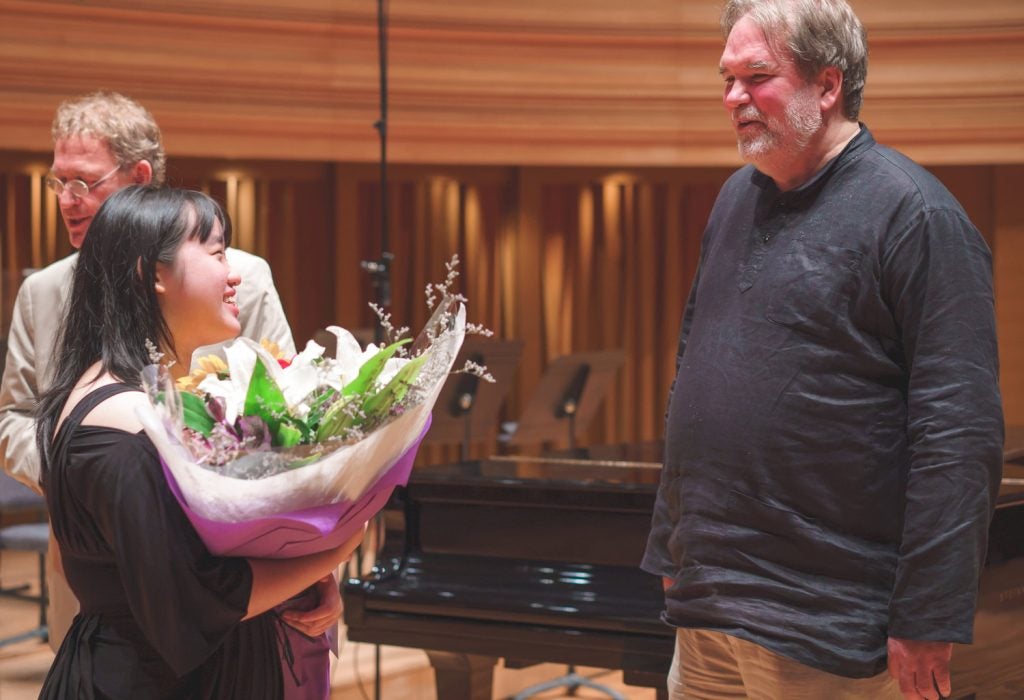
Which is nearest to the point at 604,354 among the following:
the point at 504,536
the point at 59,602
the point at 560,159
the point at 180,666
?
the point at 560,159

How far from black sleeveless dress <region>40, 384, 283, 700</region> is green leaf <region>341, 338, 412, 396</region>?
295mm

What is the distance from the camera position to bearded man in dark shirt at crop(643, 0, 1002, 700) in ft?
6.81

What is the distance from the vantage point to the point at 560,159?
7.78 meters

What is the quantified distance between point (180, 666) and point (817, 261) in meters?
1.23

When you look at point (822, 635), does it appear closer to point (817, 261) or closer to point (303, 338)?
point (817, 261)

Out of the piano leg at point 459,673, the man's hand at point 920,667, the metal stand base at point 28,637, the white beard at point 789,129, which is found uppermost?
the white beard at point 789,129

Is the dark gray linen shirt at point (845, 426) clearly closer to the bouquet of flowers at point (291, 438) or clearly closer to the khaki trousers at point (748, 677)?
the khaki trousers at point (748, 677)

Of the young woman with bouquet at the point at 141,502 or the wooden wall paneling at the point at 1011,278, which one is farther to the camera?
the wooden wall paneling at the point at 1011,278

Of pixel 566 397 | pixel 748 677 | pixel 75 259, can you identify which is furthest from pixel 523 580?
pixel 566 397

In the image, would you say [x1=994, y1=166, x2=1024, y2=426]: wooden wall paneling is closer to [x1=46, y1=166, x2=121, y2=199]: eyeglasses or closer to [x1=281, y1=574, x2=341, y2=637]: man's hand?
[x1=46, y1=166, x2=121, y2=199]: eyeglasses

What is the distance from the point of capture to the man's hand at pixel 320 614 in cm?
209

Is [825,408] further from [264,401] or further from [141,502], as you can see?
[141,502]

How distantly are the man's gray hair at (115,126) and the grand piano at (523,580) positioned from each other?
1.29m

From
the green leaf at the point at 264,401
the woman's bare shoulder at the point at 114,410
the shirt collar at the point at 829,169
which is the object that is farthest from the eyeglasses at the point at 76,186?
the shirt collar at the point at 829,169
